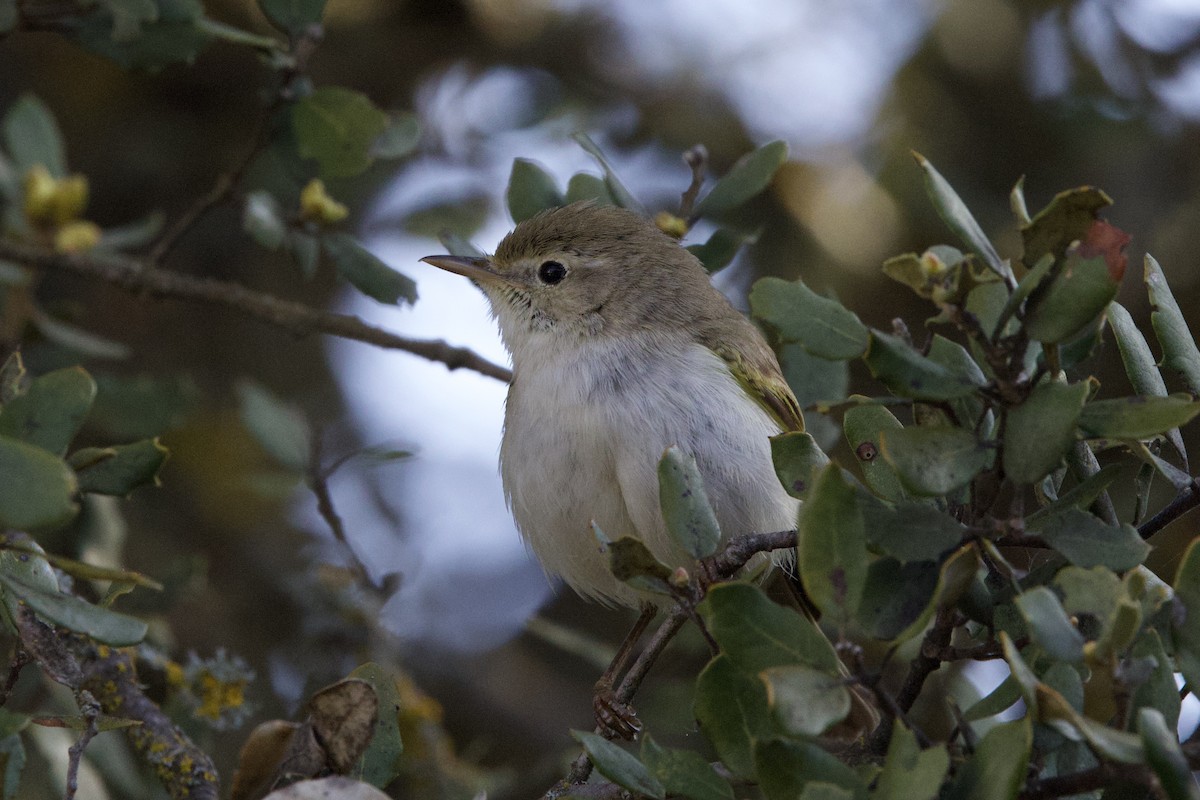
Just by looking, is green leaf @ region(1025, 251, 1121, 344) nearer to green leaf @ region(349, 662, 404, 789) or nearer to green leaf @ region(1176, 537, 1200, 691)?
green leaf @ region(1176, 537, 1200, 691)

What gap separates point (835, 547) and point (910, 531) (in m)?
0.17

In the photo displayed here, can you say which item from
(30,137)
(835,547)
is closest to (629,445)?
(835,547)

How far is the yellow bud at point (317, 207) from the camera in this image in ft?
11.0

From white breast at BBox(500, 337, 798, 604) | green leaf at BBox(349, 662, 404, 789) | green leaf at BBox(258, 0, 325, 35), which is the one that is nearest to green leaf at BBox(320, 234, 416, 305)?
white breast at BBox(500, 337, 798, 604)

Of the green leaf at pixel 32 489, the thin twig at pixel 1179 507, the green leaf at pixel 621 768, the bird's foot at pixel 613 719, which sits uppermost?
the thin twig at pixel 1179 507

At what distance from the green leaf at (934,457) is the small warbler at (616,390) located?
47.1 inches

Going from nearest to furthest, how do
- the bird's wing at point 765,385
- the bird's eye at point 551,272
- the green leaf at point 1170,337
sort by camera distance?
the green leaf at point 1170,337 < the bird's wing at point 765,385 < the bird's eye at point 551,272

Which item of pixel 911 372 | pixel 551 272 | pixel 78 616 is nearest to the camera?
pixel 911 372

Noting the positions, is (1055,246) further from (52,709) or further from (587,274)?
(52,709)

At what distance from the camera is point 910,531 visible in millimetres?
1770

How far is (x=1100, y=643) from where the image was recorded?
151 cm

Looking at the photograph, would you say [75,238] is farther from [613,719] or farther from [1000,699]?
[1000,699]

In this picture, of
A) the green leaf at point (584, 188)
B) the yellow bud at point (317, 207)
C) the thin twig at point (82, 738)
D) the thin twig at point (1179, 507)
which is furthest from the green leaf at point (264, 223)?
the thin twig at point (1179, 507)

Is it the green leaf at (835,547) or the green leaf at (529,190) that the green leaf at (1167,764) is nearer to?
the green leaf at (835,547)
